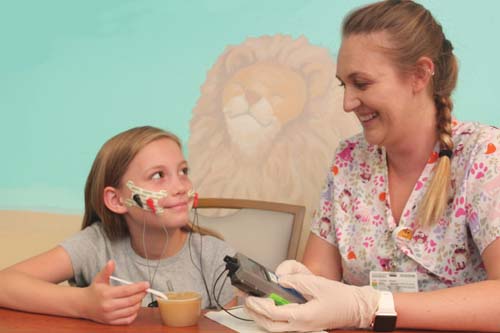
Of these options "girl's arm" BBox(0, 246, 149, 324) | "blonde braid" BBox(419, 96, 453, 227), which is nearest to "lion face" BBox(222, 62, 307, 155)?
"blonde braid" BBox(419, 96, 453, 227)

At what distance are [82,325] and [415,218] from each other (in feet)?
2.83

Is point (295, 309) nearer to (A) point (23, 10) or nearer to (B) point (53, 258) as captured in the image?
(B) point (53, 258)

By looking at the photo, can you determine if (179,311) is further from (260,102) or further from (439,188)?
(260,102)

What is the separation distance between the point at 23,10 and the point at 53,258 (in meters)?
1.44

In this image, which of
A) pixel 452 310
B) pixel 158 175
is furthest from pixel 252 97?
pixel 452 310

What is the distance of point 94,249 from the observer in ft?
5.44

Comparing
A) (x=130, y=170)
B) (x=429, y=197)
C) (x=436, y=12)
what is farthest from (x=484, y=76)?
(x=130, y=170)

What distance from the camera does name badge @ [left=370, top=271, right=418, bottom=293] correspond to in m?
1.48

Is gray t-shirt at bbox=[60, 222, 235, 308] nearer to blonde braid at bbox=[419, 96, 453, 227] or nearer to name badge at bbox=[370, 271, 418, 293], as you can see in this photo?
name badge at bbox=[370, 271, 418, 293]

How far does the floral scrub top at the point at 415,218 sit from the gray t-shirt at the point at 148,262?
1.04ft

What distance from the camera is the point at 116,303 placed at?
120 cm

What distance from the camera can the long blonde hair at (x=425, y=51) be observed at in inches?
59.0

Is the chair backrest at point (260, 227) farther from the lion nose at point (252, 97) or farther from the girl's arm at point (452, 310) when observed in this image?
the girl's arm at point (452, 310)

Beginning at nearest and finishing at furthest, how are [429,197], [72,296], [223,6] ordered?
[72,296] → [429,197] → [223,6]
